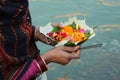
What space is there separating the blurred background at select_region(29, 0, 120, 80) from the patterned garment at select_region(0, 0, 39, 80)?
246cm

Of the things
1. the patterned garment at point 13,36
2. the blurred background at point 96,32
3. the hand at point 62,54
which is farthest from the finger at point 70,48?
the blurred background at point 96,32

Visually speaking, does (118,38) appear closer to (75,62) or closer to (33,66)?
(75,62)

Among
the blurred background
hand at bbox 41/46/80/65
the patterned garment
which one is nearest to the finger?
hand at bbox 41/46/80/65

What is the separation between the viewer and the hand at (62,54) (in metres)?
1.48

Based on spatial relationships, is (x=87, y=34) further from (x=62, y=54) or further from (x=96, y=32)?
(x=96, y=32)

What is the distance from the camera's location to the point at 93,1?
5863 mm

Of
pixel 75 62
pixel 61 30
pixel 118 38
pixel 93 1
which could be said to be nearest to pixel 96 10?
pixel 93 1

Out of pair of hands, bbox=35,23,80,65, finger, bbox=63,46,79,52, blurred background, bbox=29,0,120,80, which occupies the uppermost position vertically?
finger, bbox=63,46,79,52

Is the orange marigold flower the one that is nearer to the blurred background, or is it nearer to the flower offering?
the flower offering

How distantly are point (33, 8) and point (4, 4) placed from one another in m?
4.33

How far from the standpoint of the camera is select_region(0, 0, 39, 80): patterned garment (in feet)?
4.45

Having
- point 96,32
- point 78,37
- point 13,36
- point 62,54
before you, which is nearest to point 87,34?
point 78,37

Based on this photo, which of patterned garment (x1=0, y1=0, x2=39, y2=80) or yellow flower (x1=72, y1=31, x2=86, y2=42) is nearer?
patterned garment (x1=0, y1=0, x2=39, y2=80)

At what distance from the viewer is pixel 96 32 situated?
4918mm
